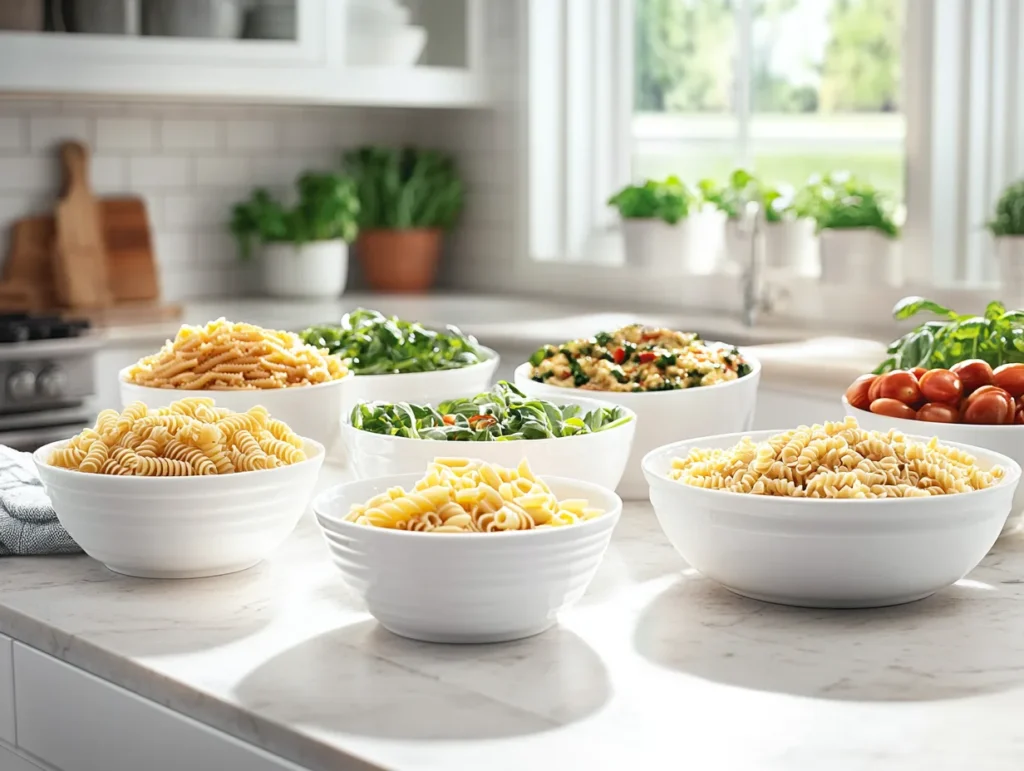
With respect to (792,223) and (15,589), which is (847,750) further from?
(792,223)

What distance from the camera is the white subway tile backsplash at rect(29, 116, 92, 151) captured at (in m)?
4.16

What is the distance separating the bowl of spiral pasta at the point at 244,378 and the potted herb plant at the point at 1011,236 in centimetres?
196

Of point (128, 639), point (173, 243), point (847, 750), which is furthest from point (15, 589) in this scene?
point (173, 243)

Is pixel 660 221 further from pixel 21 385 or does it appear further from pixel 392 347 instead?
pixel 392 347

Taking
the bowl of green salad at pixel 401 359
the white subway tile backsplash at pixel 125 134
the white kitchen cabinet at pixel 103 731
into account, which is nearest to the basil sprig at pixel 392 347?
the bowl of green salad at pixel 401 359

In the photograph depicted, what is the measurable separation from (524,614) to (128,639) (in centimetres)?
35

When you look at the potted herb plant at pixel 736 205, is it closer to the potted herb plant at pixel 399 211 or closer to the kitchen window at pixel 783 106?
the kitchen window at pixel 783 106

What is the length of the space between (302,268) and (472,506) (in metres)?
3.35

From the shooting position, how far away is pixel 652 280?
4.29 metres

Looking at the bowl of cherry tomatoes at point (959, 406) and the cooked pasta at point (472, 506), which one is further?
the bowl of cherry tomatoes at point (959, 406)

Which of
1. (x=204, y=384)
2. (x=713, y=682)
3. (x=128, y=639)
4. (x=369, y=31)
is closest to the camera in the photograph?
(x=713, y=682)

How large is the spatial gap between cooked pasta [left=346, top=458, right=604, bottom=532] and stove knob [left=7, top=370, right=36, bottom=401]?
2.24 metres

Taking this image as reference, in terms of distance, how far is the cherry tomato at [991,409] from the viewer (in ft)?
5.17

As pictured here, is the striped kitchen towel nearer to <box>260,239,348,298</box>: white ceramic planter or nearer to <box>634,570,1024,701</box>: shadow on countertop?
<box>634,570,1024,701</box>: shadow on countertop
